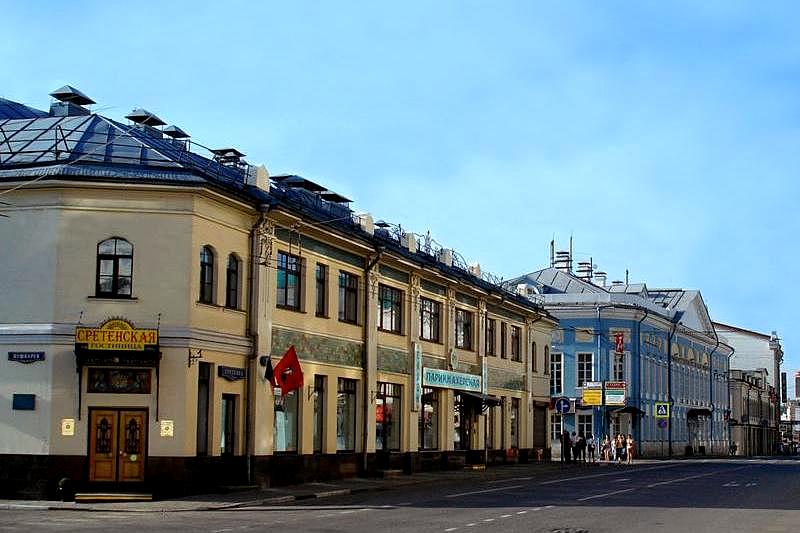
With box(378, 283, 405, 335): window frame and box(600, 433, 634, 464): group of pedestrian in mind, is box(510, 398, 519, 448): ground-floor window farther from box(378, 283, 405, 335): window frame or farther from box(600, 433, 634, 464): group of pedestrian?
box(378, 283, 405, 335): window frame

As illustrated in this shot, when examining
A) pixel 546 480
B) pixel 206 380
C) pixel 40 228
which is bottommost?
pixel 546 480

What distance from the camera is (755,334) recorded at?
474 feet

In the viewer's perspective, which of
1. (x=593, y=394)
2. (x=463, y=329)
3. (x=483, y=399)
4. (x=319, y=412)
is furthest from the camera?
(x=593, y=394)

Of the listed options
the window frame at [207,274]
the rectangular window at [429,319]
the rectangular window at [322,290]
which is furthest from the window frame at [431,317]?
the window frame at [207,274]

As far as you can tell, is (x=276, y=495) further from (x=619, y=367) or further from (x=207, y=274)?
(x=619, y=367)

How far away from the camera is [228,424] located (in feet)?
106

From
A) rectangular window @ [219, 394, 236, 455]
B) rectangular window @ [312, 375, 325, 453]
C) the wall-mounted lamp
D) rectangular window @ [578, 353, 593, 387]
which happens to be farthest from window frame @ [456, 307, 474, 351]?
rectangular window @ [578, 353, 593, 387]

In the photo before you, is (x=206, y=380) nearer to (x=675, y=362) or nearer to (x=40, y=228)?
(x=40, y=228)

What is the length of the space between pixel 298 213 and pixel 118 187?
21.2 ft

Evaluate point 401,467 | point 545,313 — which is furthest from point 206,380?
point 545,313

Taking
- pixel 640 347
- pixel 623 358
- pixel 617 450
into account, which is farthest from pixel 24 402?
pixel 640 347

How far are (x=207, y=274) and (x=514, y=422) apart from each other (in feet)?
96.7

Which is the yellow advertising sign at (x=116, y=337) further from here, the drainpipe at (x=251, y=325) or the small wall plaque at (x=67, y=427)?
the drainpipe at (x=251, y=325)

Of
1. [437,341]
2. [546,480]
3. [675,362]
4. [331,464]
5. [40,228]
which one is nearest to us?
[40,228]
